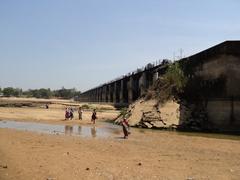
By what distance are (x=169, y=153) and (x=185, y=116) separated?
731 inches

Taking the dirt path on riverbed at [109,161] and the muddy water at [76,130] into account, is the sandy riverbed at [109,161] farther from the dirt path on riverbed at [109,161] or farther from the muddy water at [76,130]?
the muddy water at [76,130]

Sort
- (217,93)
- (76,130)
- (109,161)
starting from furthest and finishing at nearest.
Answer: (217,93) → (76,130) → (109,161)

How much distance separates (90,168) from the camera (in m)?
14.5

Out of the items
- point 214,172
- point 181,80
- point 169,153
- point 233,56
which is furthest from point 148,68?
point 214,172

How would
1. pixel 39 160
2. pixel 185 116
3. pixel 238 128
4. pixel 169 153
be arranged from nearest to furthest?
pixel 39 160 < pixel 169 153 < pixel 238 128 < pixel 185 116

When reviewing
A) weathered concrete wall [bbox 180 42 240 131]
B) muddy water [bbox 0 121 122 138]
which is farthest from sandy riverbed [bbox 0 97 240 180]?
weathered concrete wall [bbox 180 42 240 131]

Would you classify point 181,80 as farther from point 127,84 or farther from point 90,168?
point 127,84

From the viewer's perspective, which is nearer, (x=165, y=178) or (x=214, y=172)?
(x=165, y=178)

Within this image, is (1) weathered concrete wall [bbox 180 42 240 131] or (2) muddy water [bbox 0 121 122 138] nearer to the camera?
(2) muddy water [bbox 0 121 122 138]

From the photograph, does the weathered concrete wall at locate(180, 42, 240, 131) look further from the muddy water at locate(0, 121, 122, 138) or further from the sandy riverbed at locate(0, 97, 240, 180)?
the sandy riverbed at locate(0, 97, 240, 180)

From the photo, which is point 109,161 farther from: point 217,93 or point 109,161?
point 217,93

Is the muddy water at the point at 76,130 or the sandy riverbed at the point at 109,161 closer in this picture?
the sandy riverbed at the point at 109,161

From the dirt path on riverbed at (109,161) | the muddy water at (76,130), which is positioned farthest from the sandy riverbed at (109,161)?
the muddy water at (76,130)

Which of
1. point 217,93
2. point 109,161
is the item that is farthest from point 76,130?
point 109,161
